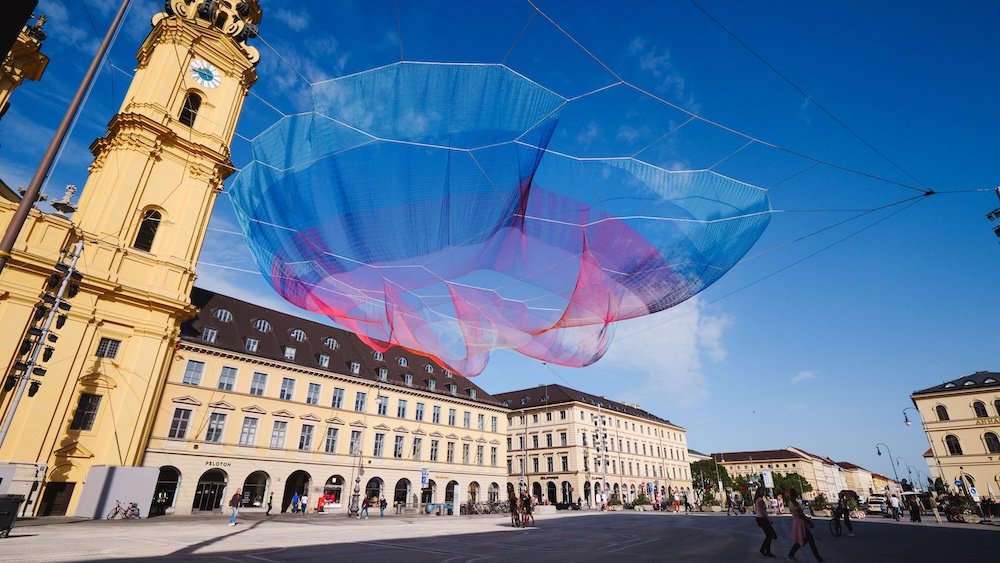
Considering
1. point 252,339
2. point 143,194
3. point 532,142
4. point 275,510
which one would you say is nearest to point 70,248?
point 143,194

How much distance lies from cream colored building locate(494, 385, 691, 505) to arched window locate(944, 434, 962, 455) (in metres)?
35.0

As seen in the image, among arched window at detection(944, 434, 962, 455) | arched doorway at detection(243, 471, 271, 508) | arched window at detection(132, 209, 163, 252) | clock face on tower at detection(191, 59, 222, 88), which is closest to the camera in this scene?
arched window at detection(132, 209, 163, 252)

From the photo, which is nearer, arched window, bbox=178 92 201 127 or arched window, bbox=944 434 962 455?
arched window, bbox=178 92 201 127

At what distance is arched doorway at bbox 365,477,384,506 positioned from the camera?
38719mm

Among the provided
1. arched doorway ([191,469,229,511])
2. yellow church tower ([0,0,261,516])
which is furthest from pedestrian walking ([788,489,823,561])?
arched doorway ([191,469,229,511])

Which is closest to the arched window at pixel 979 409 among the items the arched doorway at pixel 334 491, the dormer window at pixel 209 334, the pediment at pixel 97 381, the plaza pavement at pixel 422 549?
the plaza pavement at pixel 422 549

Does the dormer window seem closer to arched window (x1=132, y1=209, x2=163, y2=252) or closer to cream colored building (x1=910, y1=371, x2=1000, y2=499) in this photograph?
arched window (x1=132, y1=209, x2=163, y2=252)

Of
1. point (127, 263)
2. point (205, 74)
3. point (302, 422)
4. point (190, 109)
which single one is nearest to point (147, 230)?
point (127, 263)

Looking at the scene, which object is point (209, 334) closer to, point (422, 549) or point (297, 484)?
point (297, 484)

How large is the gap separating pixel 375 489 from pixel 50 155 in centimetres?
3825

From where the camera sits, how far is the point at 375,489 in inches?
1545

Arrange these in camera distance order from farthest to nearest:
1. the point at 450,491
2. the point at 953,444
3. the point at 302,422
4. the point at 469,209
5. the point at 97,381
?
the point at 953,444 → the point at 450,491 → the point at 302,422 → the point at 97,381 → the point at 469,209

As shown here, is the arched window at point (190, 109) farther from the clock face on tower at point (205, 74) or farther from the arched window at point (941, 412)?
the arched window at point (941, 412)

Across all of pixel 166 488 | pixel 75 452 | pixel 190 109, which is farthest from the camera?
pixel 190 109
